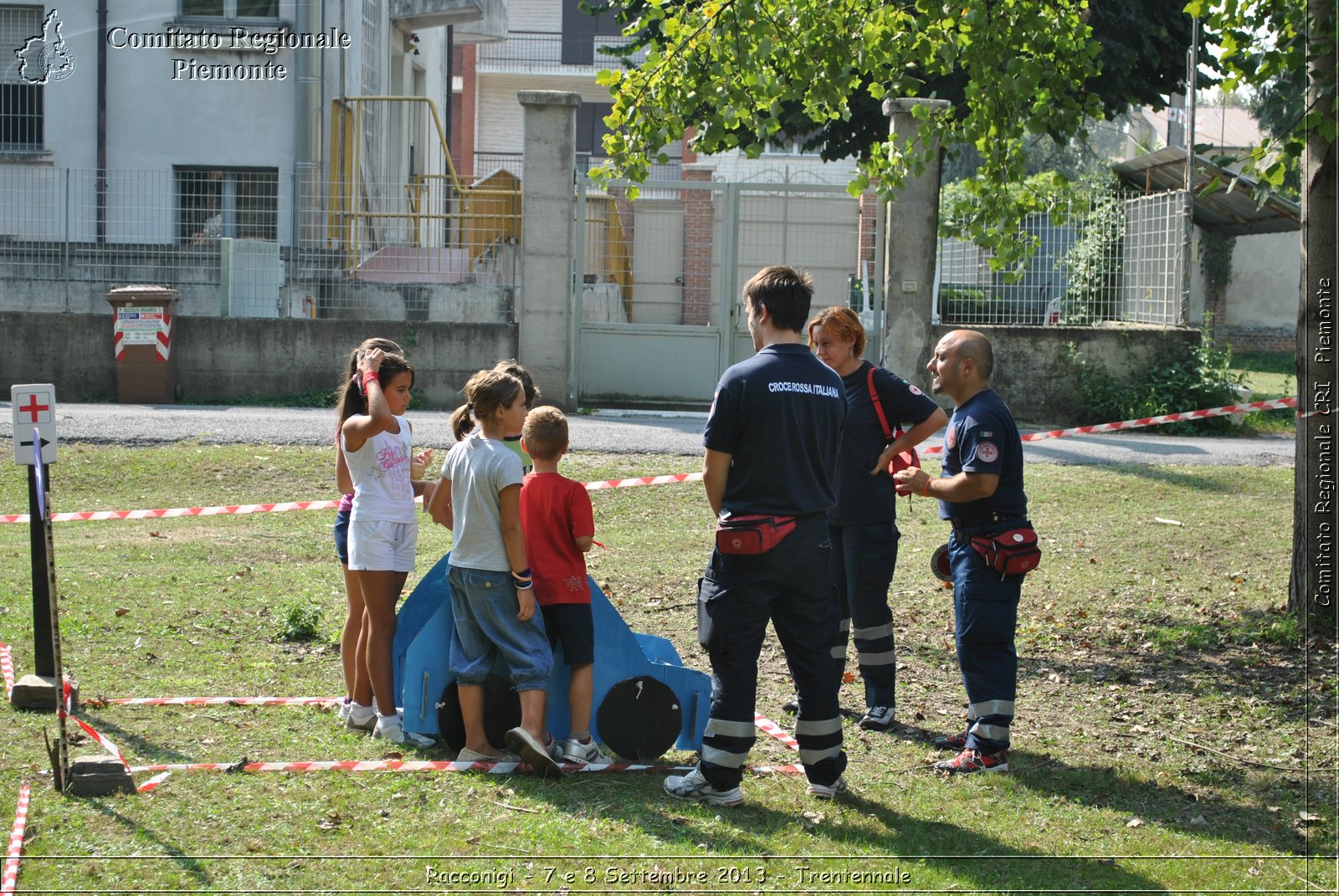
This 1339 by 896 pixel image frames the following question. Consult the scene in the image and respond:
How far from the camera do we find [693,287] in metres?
17.1

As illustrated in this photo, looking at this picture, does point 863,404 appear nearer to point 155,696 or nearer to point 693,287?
→ point 155,696

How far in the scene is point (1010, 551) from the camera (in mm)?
5199

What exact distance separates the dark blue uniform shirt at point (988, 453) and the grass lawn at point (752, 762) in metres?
1.07

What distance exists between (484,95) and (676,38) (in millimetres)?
36144

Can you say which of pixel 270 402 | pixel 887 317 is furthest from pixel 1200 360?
pixel 270 402

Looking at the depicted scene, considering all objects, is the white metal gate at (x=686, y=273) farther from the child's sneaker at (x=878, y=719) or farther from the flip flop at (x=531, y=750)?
the flip flop at (x=531, y=750)

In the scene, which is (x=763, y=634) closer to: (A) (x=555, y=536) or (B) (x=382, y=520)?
(A) (x=555, y=536)

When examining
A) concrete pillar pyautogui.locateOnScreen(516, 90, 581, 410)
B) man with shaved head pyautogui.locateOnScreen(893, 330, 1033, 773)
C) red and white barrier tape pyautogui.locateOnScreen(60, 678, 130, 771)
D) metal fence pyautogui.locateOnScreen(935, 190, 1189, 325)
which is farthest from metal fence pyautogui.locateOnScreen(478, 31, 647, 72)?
man with shaved head pyautogui.locateOnScreen(893, 330, 1033, 773)

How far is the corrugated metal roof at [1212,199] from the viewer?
1733 centimetres

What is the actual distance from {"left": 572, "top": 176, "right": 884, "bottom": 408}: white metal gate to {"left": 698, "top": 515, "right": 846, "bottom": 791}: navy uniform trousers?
12.2 metres

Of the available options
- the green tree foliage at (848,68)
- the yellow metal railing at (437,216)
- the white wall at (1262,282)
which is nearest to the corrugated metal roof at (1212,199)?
the yellow metal railing at (437,216)

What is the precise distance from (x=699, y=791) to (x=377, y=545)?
1640 millimetres

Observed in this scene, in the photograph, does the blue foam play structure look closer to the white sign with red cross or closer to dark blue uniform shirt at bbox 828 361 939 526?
dark blue uniform shirt at bbox 828 361 939 526

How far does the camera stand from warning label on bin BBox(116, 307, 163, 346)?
16281 millimetres
